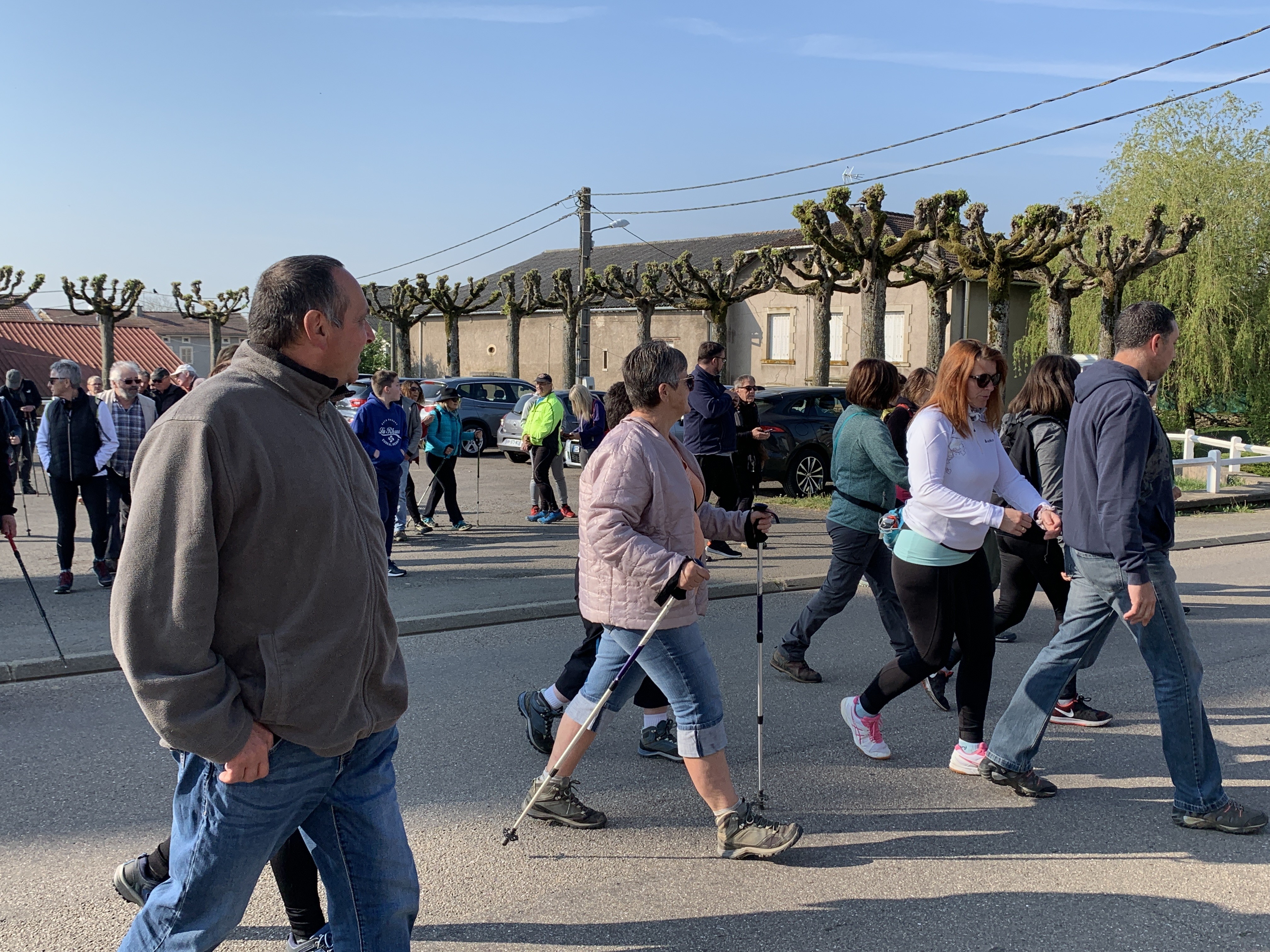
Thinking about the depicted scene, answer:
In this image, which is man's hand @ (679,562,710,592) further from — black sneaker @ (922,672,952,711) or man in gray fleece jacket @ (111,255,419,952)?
black sneaker @ (922,672,952,711)

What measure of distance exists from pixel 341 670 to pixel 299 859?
41.4 inches

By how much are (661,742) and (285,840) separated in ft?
8.89

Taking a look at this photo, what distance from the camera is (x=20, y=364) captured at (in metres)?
46.7

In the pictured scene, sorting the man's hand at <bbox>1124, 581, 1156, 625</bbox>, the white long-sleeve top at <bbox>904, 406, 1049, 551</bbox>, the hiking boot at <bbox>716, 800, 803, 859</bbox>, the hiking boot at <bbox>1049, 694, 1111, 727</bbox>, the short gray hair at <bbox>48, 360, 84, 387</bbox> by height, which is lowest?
Result: the hiking boot at <bbox>1049, 694, 1111, 727</bbox>

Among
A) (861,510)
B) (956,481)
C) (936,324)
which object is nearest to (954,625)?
(956,481)

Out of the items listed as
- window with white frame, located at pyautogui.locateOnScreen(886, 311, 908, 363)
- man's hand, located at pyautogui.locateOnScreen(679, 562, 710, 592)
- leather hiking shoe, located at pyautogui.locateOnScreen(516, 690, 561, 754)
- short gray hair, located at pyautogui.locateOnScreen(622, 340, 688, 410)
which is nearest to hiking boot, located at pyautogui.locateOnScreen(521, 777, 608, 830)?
leather hiking shoe, located at pyautogui.locateOnScreen(516, 690, 561, 754)

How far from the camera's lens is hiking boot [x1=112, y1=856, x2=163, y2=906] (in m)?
3.40

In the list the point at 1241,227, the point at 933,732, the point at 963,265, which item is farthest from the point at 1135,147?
the point at 933,732

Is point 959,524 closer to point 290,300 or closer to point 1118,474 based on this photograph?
point 1118,474

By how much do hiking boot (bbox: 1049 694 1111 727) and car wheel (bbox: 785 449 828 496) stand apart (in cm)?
952

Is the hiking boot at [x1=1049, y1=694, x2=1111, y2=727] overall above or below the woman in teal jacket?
below

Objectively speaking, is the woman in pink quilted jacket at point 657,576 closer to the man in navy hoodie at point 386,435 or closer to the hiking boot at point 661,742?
the hiking boot at point 661,742

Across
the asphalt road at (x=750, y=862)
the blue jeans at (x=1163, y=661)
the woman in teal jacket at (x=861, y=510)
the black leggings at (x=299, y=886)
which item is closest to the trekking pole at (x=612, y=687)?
the asphalt road at (x=750, y=862)

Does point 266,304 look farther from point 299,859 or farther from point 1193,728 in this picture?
point 1193,728
